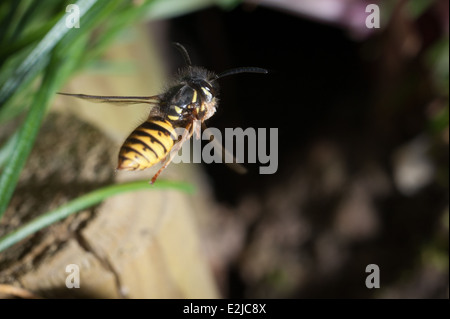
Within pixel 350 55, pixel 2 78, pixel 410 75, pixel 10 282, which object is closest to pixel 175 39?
pixel 350 55

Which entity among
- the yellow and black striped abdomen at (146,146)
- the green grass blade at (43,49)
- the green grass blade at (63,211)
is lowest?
the green grass blade at (63,211)

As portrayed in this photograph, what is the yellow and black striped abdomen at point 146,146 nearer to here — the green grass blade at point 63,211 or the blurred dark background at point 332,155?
the green grass blade at point 63,211

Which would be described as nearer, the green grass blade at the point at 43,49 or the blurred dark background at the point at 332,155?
the green grass blade at the point at 43,49

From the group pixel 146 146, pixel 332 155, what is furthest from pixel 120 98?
pixel 332 155

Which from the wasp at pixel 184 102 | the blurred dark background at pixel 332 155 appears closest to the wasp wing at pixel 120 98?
the wasp at pixel 184 102

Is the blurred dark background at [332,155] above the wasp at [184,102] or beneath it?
above

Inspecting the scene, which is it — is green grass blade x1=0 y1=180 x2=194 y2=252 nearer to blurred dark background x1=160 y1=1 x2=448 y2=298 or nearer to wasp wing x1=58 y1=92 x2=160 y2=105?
wasp wing x1=58 y1=92 x2=160 y2=105

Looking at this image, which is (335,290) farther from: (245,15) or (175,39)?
(175,39)
